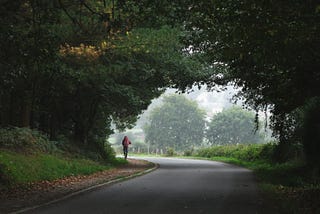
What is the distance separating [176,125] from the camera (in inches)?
3839

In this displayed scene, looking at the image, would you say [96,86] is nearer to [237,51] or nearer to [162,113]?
[237,51]

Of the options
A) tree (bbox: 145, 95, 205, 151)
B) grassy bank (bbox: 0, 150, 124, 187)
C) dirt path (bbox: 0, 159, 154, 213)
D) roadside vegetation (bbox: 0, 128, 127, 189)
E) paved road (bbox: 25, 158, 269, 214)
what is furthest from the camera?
tree (bbox: 145, 95, 205, 151)

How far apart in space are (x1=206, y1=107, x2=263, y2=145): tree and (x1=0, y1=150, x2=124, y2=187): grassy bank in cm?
7255

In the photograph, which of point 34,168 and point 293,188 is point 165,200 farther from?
point 34,168

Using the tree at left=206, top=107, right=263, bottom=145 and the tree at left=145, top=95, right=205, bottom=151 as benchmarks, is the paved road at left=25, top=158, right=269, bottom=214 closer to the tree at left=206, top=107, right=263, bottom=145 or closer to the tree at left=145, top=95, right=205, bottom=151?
the tree at left=206, top=107, right=263, bottom=145

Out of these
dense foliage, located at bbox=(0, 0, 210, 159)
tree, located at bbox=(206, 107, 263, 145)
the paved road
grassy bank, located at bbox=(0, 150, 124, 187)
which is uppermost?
tree, located at bbox=(206, 107, 263, 145)

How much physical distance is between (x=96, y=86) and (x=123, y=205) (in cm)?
1461

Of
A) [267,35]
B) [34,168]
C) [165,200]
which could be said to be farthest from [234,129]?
[267,35]

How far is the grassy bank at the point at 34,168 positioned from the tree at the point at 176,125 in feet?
244

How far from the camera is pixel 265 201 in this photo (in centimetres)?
1229

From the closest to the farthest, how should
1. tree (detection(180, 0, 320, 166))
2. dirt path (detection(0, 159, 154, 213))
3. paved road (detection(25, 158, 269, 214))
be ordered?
1. tree (detection(180, 0, 320, 166))
2. paved road (detection(25, 158, 269, 214))
3. dirt path (detection(0, 159, 154, 213))

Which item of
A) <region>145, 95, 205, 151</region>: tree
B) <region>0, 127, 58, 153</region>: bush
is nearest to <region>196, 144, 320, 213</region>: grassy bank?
<region>0, 127, 58, 153</region>: bush

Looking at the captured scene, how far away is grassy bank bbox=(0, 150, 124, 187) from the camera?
49.3ft

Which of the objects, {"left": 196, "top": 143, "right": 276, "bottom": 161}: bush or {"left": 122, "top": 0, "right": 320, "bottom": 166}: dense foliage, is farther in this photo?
{"left": 196, "top": 143, "right": 276, "bottom": 161}: bush
